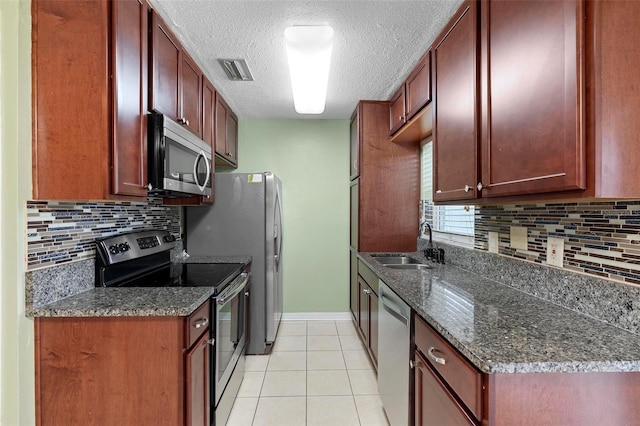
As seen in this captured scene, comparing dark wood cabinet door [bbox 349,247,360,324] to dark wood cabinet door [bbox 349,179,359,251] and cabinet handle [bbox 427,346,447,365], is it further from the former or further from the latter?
cabinet handle [bbox 427,346,447,365]

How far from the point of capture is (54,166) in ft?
4.07

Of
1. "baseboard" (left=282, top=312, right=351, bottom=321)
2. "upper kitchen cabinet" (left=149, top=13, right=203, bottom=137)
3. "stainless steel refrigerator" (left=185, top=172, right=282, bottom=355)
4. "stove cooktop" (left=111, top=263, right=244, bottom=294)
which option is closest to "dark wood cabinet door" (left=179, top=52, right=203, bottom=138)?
"upper kitchen cabinet" (left=149, top=13, right=203, bottom=137)

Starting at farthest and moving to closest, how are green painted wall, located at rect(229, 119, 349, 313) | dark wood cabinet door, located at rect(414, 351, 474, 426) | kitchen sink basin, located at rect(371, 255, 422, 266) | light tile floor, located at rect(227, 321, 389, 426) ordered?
green painted wall, located at rect(229, 119, 349, 313), kitchen sink basin, located at rect(371, 255, 422, 266), light tile floor, located at rect(227, 321, 389, 426), dark wood cabinet door, located at rect(414, 351, 474, 426)

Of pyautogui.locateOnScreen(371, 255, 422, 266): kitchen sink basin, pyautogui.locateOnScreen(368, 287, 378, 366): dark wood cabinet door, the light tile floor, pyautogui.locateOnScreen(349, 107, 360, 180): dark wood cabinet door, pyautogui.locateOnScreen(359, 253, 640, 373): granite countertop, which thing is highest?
pyautogui.locateOnScreen(349, 107, 360, 180): dark wood cabinet door

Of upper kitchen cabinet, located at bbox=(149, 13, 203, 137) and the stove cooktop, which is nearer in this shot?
upper kitchen cabinet, located at bbox=(149, 13, 203, 137)

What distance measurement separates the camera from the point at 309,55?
1.86 meters

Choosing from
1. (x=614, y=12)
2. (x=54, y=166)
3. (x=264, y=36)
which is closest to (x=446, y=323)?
(x=614, y=12)

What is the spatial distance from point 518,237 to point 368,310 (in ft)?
4.29

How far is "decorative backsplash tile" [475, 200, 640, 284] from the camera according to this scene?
1.03 metres

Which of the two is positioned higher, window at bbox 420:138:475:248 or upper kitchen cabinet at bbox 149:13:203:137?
upper kitchen cabinet at bbox 149:13:203:137

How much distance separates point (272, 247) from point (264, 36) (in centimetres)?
167

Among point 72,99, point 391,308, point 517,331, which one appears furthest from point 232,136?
point 517,331

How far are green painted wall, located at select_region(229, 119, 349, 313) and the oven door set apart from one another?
118 cm

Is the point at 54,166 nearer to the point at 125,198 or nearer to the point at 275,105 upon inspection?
the point at 125,198
